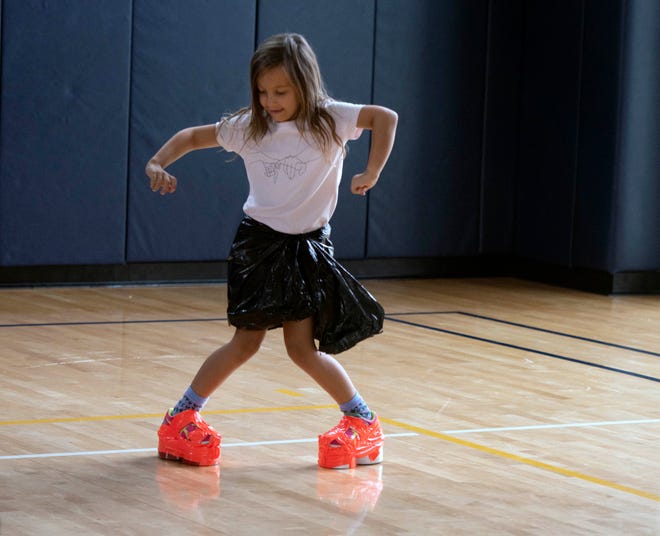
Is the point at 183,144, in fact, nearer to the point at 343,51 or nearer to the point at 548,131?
the point at 343,51

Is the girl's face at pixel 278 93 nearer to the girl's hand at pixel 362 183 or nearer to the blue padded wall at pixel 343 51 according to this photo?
the girl's hand at pixel 362 183

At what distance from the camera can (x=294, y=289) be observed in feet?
9.88

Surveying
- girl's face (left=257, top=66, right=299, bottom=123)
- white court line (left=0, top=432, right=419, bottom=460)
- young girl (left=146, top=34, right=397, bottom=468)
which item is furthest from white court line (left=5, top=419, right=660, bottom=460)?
girl's face (left=257, top=66, right=299, bottom=123)

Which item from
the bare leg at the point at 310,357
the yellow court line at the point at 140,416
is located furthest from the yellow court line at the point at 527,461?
the bare leg at the point at 310,357

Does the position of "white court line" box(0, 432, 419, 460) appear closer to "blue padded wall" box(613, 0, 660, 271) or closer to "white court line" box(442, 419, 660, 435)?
"white court line" box(442, 419, 660, 435)

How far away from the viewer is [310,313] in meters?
3.03

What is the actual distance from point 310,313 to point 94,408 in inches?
35.2

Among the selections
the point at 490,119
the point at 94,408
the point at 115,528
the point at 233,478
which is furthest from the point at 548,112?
the point at 115,528

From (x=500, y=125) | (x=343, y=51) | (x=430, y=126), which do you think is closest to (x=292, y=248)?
(x=343, y=51)

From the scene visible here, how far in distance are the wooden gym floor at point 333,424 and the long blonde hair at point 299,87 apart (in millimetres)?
780

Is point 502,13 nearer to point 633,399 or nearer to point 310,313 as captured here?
point 633,399

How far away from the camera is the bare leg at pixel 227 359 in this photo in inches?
120

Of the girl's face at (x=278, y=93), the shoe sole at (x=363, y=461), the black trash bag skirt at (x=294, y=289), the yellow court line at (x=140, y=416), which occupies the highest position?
the girl's face at (x=278, y=93)

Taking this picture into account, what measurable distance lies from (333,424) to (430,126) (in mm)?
4217
